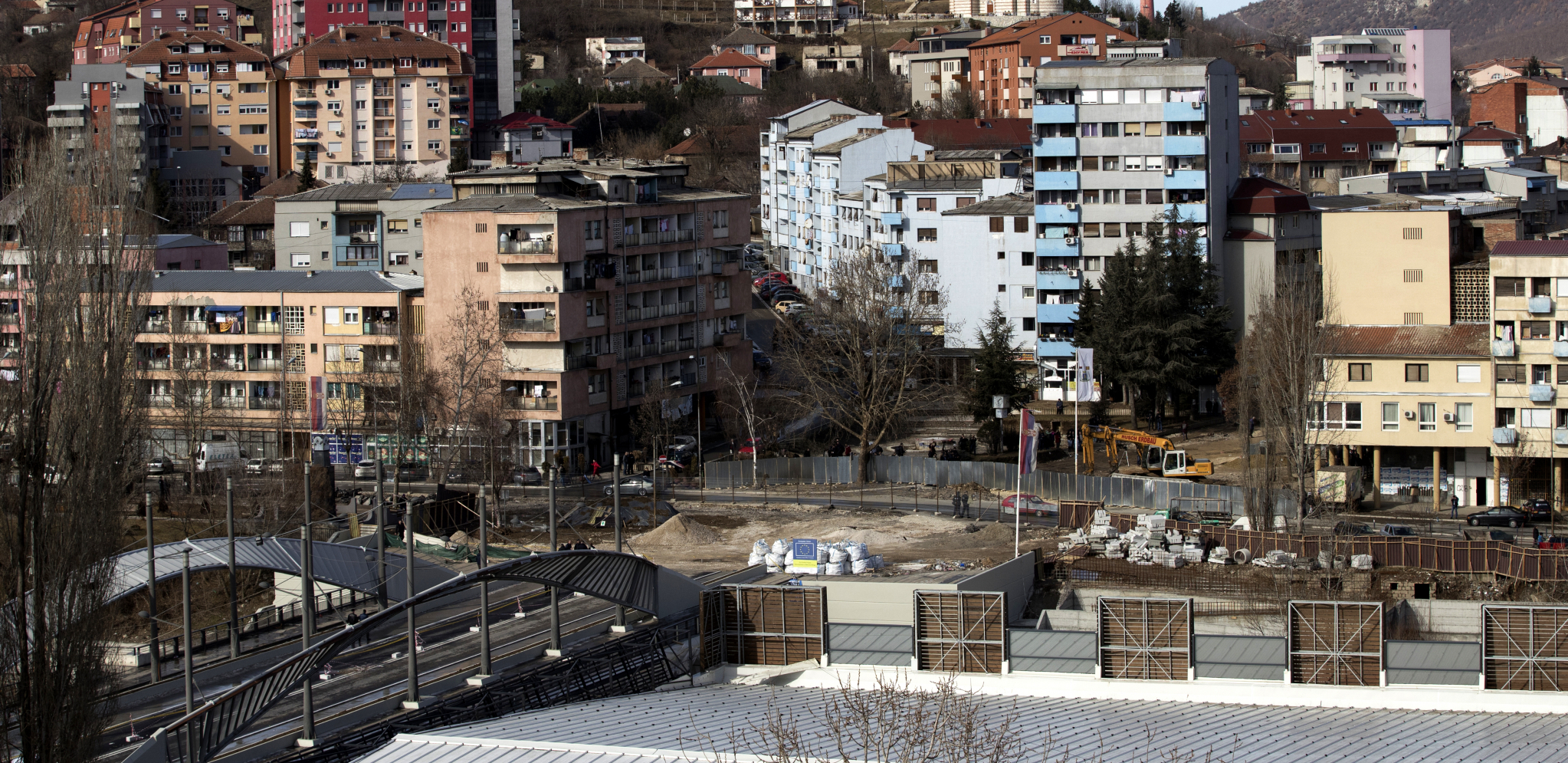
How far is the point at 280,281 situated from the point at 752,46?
8653 centimetres

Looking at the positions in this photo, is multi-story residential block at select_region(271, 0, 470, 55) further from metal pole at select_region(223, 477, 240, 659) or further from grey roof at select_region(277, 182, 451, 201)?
metal pole at select_region(223, 477, 240, 659)

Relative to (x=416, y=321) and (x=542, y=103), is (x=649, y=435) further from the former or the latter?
(x=542, y=103)

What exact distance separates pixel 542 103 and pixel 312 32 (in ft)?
54.9

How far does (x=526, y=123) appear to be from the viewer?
11288cm

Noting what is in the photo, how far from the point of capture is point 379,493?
3519 centimetres

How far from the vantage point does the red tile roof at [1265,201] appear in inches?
2776

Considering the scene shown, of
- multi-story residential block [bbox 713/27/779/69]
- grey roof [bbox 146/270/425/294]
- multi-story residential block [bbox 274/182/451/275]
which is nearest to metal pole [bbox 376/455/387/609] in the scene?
grey roof [bbox 146/270/425/294]

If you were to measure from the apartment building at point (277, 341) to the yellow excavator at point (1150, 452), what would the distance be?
2384 centimetres

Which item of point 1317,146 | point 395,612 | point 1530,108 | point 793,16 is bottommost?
point 395,612

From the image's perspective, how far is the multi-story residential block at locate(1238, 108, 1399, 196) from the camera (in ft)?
335

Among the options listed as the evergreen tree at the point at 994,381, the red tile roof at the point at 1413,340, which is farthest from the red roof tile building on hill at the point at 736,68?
the red tile roof at the point at 1413,340

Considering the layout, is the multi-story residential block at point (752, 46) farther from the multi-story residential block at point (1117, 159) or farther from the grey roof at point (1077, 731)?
the grey roof at point (1077, 731)

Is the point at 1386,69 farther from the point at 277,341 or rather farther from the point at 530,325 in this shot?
the point at 277,341

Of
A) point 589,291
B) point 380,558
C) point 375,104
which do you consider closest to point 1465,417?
point 589,291
